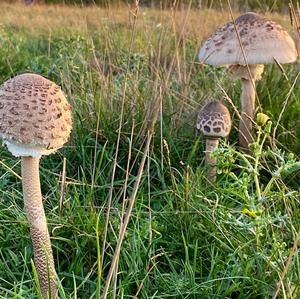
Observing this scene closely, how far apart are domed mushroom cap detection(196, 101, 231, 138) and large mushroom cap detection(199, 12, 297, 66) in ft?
0.76

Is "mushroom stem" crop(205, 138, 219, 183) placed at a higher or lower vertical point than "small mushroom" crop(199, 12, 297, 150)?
lower

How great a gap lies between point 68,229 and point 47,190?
544 millimetres

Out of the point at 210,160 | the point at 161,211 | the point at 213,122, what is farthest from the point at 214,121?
the point at 161,211

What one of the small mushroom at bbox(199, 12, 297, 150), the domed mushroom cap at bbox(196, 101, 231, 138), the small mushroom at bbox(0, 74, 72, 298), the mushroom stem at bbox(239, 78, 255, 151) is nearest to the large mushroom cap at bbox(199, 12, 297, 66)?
the small mushroom at bbox(199, 12, 297, 150)

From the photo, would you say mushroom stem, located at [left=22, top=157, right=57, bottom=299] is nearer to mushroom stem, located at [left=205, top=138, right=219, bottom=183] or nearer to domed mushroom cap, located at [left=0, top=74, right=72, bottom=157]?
domed mushroom cap, located at [left=0, top=74, right=72, bottom=157]

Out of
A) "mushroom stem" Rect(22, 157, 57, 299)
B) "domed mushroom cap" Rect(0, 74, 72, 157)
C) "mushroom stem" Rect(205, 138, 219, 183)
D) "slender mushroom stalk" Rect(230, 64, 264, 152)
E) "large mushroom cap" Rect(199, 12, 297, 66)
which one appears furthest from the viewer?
"slender mushroom stalk" Rect(230, 64, 264, 152)

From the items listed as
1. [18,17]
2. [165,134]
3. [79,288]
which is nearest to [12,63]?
[165,134]

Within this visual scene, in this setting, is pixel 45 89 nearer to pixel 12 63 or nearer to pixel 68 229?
pixel 68 229

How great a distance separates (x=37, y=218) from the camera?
78.0 inches

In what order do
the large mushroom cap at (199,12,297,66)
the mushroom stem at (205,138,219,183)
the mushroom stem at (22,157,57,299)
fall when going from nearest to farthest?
the mushroom stem at (22,157,57,299), the large mushroom cap at (199,12,297,66), the mushroom stem at (205,138,219,183)

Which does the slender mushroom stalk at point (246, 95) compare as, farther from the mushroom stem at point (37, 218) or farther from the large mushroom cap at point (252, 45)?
the mushroom stem at point (37, 218)

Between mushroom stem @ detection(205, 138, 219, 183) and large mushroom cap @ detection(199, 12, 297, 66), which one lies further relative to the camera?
mushroom stem @ detection(205, 138, 219, 183)

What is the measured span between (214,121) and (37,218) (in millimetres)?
1170

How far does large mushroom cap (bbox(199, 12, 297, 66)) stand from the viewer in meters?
2.81
